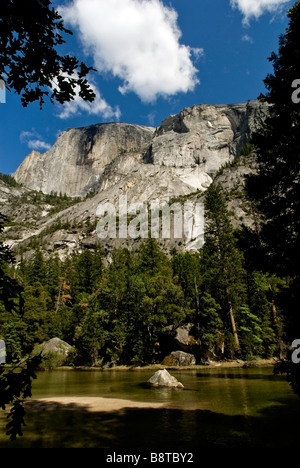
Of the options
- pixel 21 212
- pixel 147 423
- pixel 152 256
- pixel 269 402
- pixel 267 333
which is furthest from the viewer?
pixel 21 212

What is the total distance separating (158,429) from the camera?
8.26m

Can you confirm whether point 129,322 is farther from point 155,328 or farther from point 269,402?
point 269,402

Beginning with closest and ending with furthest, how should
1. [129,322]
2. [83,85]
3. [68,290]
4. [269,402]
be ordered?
1. [83,85]
2. [269,402]
3. [129,322]
4. [68,290]

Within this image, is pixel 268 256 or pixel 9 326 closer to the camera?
pixel 268 256

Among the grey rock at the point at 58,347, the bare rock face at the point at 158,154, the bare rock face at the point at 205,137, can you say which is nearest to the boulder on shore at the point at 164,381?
the grey rock at the point at 58,347

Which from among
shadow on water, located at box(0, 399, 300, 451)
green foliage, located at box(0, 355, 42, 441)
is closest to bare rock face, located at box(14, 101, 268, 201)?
shadow on water, located at box(0, 399, 300, 451)

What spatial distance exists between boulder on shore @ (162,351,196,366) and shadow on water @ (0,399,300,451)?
1920 cm

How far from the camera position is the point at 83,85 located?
3990 millimetres

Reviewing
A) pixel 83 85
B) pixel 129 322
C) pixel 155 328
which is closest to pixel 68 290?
pixel 129 322

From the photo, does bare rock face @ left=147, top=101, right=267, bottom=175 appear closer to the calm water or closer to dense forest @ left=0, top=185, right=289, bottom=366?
dense forest @ left=0, top=185, right=289, bottom=366

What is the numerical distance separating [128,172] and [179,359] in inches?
5662

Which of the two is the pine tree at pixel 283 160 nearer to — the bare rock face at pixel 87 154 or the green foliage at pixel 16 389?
the green foliage at pixel 16 389
